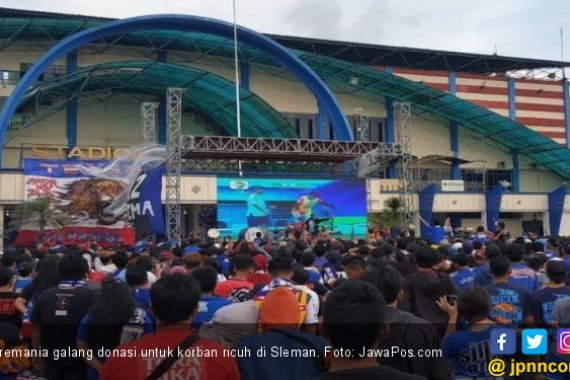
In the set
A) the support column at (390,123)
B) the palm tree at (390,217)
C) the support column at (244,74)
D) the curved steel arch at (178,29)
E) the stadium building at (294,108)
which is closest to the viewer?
the curved steel arch at (178,29)

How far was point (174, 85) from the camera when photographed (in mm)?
34875

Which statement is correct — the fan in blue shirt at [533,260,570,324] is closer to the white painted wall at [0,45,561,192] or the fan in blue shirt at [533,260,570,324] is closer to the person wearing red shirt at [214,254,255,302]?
the person wearing red shirt at [214,254,255,302]

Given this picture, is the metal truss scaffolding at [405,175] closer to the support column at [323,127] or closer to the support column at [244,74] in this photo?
the support column at [323,127]

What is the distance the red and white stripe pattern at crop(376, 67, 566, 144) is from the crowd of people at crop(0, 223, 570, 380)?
117 ft

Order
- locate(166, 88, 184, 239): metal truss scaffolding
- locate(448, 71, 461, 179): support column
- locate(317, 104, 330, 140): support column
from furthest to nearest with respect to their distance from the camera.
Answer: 1. locate(448, 71, 461, 179): support column
2. locate(317, 104, 330, 140): support column
3. locate(166, 88, 184, 239): metal truss scaffolding

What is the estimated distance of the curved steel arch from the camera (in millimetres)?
24719

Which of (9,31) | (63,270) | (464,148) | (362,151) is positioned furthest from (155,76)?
(63,270)

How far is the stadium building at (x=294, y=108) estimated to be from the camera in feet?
94.5

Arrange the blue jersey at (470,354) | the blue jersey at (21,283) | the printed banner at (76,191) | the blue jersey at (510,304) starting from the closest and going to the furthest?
the blue jersey at (470,354) → the blue jersey at (510,304) → the blue jersey at (21,283) → the printed banner at (76,191)

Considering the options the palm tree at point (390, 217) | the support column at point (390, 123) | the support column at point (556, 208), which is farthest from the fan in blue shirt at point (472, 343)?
the support column at point (390, 123)

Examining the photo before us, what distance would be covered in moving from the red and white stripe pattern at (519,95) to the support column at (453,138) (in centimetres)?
23

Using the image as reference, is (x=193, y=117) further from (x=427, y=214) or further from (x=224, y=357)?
(x=224, y=357)

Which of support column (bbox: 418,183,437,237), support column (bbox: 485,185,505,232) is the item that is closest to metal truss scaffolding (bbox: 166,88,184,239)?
support column (bbox: 418,183,437,237)

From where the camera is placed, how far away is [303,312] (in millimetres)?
4094
